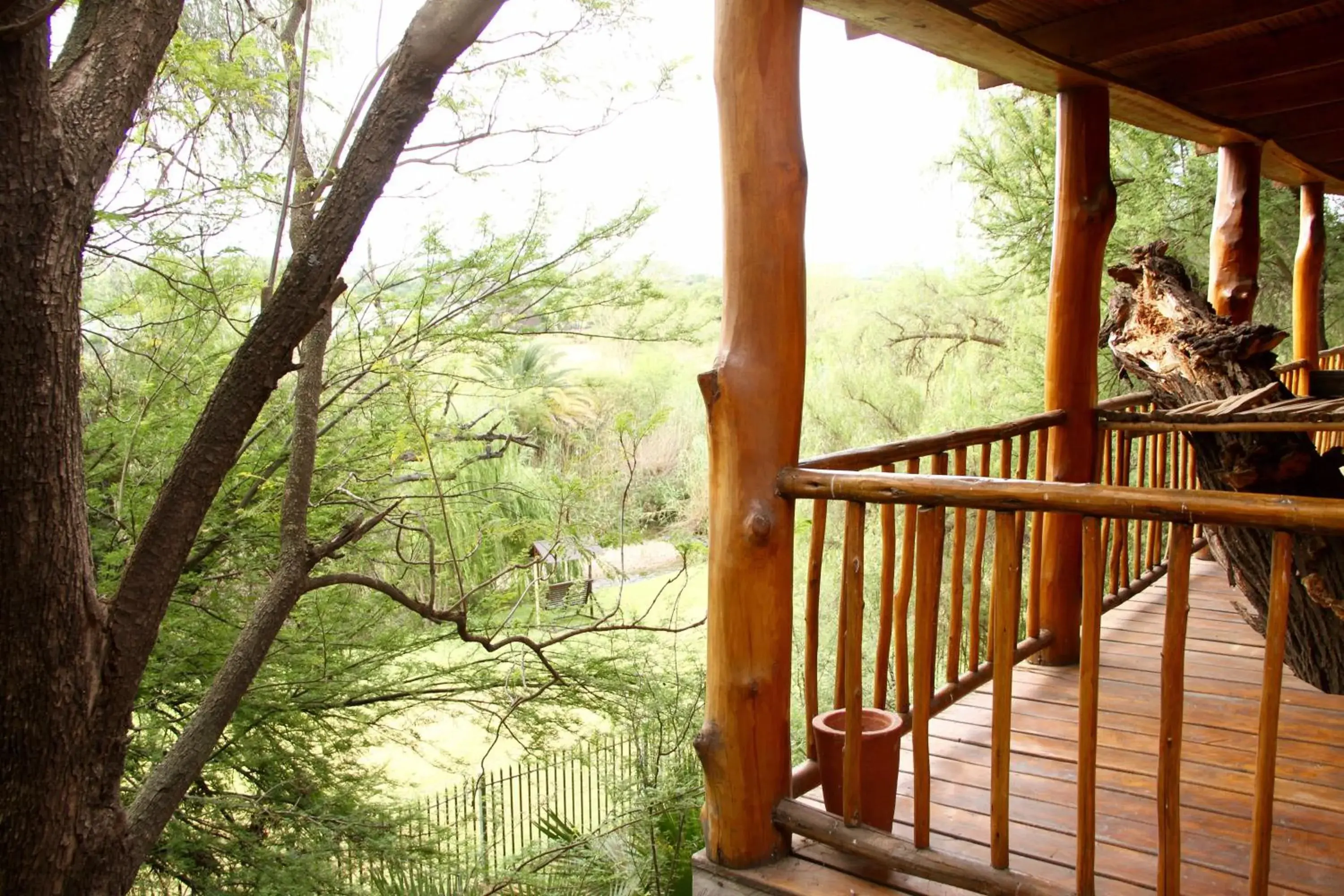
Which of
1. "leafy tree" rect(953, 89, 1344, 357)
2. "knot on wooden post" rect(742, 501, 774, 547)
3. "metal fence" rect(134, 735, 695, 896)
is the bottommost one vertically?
"metal fence" rect(134, 735, 695, 896)

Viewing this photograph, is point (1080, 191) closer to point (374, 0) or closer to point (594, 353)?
point (374, 0)

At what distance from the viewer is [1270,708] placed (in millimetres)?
1600

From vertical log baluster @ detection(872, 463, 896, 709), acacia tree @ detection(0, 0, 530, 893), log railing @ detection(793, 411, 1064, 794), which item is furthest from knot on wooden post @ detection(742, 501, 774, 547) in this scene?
acacia tree @ detection(0, 0, 530, 893)

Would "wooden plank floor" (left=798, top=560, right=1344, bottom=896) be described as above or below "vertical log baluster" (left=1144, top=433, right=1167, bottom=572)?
below

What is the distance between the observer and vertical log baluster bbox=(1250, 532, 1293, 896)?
159 centimetres

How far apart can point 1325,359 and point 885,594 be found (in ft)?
23.0

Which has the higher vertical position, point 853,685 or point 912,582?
point 912,582

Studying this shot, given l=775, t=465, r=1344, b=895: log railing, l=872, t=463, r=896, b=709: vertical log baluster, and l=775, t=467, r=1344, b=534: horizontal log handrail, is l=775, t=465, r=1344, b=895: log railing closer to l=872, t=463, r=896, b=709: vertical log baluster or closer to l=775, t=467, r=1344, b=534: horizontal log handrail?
l=775, t=467, r=1344, b=534: horizontal log handrail

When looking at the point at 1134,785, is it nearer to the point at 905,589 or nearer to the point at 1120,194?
the point at 905,589

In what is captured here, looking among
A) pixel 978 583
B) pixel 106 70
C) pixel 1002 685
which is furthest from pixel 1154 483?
pixel 106 70

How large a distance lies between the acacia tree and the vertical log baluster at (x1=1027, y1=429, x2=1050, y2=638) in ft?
7.96

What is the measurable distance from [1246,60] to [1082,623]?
2829 millimetres

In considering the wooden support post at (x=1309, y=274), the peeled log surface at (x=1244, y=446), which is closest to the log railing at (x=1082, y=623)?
the peeled log surface at (x=1244, y=446)

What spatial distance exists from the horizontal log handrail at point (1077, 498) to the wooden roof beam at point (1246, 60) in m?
2.35
